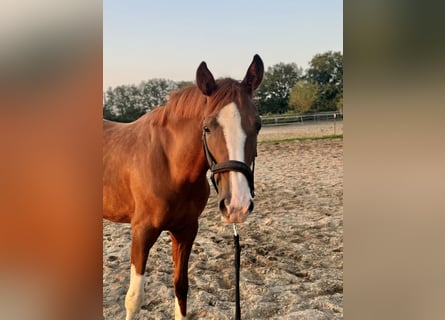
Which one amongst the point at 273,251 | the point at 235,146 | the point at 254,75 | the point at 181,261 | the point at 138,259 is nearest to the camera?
the point at 235,146

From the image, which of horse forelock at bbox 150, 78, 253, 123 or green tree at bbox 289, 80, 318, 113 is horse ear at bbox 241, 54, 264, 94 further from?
green tree at bbox 289, 80, 318, 113

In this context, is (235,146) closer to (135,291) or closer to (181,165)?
(181,165)

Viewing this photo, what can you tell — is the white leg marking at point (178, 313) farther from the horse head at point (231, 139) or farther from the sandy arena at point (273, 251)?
the horse head at point (231, 139)

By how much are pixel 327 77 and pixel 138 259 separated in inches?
29.6

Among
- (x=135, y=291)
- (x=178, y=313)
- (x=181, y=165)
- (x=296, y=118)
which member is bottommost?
(x=178, y=313)

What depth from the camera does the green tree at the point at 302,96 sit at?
3.98ft

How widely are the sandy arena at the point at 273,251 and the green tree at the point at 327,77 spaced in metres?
0.07

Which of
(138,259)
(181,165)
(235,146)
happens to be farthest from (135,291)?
(235,146)

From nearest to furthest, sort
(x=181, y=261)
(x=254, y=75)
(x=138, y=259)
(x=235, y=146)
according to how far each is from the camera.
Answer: (x=235, y=146) < (x=254, y=75) < (x=138, y=259) < (x=181, y=261)

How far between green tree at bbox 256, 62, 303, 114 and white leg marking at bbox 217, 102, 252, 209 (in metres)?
0.24

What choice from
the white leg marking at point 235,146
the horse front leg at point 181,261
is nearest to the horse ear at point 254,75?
the white leg marking at point 235,146

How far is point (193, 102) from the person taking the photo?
1.09 m
